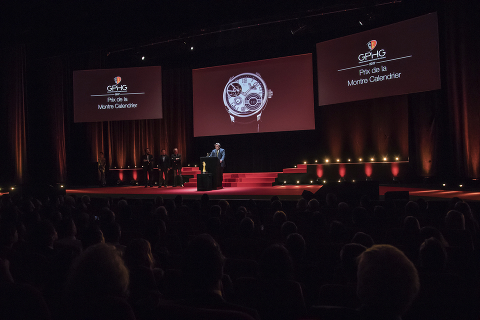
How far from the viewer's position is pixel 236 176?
481 inches

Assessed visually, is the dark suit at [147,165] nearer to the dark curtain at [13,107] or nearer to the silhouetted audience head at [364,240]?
the dark curtain at [13,107]

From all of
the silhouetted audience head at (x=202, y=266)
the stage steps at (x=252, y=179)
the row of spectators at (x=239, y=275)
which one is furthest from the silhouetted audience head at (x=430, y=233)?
the stage steps at (x=252, y=179)

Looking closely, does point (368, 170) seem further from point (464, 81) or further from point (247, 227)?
point (247, 227)

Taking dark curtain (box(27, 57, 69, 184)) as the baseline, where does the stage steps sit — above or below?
below

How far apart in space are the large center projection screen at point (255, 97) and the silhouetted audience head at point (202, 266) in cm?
1045

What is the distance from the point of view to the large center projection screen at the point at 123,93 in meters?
12.7

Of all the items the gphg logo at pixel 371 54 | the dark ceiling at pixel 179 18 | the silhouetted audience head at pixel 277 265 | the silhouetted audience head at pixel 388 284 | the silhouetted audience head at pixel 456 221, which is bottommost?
the silhouetted audience head at pixel 456 221

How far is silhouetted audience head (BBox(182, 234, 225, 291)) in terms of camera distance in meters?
1.39

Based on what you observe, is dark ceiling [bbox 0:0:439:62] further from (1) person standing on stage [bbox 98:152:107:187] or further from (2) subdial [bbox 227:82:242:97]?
(1) person standing on stage [bbox 98:152:107:187]

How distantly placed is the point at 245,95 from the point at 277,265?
10.7m

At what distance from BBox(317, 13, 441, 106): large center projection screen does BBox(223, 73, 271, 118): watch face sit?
79.7 inches

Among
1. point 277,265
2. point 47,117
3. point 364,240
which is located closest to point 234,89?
point 47,117

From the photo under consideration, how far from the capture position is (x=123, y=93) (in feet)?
41.8

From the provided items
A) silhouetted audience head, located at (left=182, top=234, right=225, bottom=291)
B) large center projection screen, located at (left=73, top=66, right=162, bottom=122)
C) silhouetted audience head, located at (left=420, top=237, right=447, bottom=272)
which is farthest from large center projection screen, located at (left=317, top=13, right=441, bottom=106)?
silhouetted audience head, located at (left=182, top=234, right=225, bottom=291)
